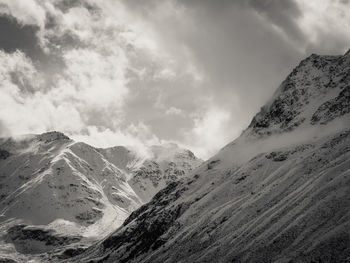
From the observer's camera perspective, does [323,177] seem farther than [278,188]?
No

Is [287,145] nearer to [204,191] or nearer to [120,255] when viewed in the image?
[204,191]

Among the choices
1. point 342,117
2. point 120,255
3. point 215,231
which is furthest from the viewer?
point 120,255

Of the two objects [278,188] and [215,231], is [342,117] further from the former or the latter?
[215,231]

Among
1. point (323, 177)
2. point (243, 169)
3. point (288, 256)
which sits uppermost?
point (243, 169)

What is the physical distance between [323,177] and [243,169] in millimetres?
67523

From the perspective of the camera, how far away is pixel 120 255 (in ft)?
652

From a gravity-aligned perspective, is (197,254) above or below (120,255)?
below

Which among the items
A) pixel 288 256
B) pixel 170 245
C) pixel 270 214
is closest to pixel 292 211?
pixel 270 214

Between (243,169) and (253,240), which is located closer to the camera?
(253,240)

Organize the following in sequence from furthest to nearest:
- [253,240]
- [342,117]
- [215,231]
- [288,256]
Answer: [342,117] → [215,231] → [253,240] → [288,256]

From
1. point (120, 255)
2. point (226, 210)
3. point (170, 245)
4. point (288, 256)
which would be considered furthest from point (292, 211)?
point (120, 255)

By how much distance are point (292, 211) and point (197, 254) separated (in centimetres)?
3109

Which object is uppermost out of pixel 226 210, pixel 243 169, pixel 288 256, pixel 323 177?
pixel 243 169

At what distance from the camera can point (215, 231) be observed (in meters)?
138
